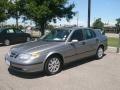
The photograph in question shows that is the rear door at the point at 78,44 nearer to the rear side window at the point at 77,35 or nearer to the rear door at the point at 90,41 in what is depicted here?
the rear side window at the point at 77,35

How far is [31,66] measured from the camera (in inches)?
293

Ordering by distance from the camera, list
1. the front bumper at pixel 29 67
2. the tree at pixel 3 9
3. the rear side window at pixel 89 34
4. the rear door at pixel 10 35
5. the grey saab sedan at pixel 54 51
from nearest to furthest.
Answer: the front bumper at pixel 29 67 → the grey saab sedan at pixel 54 51 → the rear side window at pixel 89 34 → the rear door at pixel 10 35 → the tree at pixel 3 9

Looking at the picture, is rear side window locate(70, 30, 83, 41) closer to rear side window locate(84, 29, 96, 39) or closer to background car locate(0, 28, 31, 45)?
rear side window locate(84, 29, 96, 39)

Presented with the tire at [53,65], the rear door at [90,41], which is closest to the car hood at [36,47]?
the tire at [53,65]

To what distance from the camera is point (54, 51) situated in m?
8.01

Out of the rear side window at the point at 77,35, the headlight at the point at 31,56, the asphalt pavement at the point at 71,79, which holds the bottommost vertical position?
the asphalt pavement at the point at 71,79

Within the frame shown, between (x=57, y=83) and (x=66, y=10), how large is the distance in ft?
49.8

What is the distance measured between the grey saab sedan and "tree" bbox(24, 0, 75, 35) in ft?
34.8

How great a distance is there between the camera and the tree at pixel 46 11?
2036 centimetres

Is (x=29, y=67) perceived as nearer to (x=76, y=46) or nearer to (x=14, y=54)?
(x=14, y=54)

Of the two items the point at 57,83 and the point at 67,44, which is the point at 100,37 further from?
the point at 57,83

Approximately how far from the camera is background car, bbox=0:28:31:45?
17.8 meters

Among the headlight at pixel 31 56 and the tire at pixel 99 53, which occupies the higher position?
the headlight at pixel 31 56

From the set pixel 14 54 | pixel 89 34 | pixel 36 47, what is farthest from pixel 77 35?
pixel 14 54
